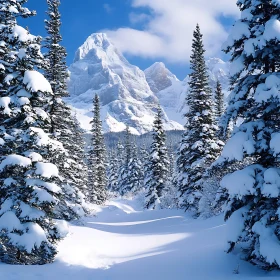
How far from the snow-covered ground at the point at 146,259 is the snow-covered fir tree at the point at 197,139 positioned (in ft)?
20.4

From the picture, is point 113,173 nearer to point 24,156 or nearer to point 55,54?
point 55,54

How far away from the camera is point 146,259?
13273 millimetres

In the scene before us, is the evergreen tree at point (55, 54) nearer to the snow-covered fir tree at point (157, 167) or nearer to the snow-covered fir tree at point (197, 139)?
the snow-covered fir tree at point (197, 139)

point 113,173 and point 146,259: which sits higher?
point 113,173

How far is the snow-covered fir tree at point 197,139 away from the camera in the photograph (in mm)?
26611

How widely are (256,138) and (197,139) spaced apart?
18.0 m

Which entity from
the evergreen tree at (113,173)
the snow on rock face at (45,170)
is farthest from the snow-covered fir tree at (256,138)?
the evergreen tree at (113,173)

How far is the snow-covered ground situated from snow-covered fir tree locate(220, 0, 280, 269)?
1.06 meters

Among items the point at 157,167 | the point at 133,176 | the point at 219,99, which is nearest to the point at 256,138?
the point at 219,99

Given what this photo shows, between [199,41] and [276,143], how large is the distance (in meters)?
23.5

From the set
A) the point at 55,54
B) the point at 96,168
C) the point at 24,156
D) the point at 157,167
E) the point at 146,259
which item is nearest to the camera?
the point at 24,156

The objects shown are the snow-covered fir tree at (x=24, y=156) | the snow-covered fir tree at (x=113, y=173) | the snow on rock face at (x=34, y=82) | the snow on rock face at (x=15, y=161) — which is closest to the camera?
the snow on rock face at (x=15, y=161)

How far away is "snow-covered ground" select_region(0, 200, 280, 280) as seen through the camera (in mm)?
9812

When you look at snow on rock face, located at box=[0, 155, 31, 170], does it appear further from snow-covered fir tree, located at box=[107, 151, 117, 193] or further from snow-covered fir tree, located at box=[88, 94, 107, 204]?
snow-covered fir tree, located at box=[107, 151, 117, 193]
